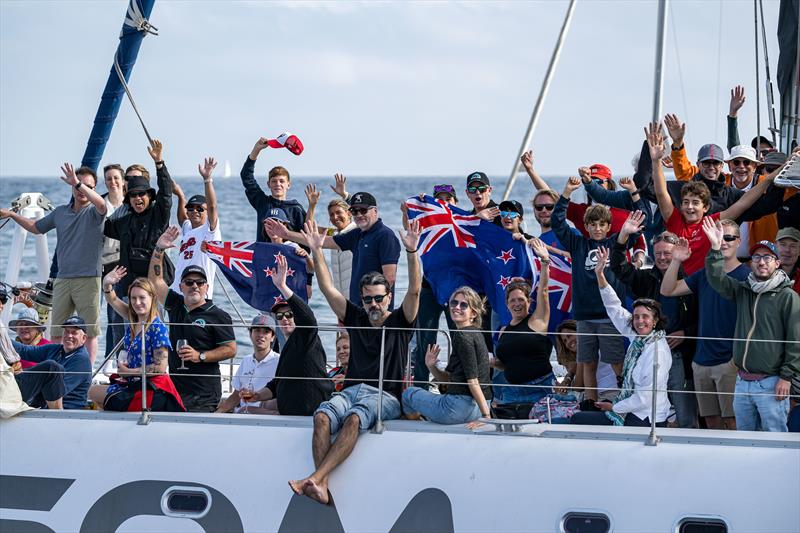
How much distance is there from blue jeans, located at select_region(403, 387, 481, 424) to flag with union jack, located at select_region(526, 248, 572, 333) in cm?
201

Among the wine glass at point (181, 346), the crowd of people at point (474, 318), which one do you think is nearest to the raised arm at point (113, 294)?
the crowd of people at point (474, 318)

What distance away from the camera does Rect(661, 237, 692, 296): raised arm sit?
8084 mm

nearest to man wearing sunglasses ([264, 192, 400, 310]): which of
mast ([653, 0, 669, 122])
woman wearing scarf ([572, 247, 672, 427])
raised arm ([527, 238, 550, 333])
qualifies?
raised arm ([527, 238, 550, 333])

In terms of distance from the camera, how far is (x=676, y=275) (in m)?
8.12

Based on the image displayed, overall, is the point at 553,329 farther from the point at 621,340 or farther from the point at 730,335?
the point at 730,335

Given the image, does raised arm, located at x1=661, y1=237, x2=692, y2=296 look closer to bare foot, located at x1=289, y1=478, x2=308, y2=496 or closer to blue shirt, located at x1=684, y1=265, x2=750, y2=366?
blue shirt, located at x1=684, y1=265, x2=750, y2=366

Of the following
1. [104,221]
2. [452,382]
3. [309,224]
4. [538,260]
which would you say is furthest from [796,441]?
[104,221]

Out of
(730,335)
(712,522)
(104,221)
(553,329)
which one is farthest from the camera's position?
(104,221)

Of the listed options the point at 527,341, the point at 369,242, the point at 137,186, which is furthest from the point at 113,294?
the point at 527,341

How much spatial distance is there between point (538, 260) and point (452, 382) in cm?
239

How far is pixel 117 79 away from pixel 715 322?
6.98 metres

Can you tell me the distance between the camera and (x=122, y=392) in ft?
28.8

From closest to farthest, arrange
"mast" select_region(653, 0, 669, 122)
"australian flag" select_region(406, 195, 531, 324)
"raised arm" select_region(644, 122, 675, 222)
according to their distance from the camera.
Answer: "raised arm" select_region(644, 122, 675, 222), "australian flag" select_region(406, 195, 531, 324), "mast" select_region(653, 0, 669, 122)

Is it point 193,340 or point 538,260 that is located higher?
point 538,260
